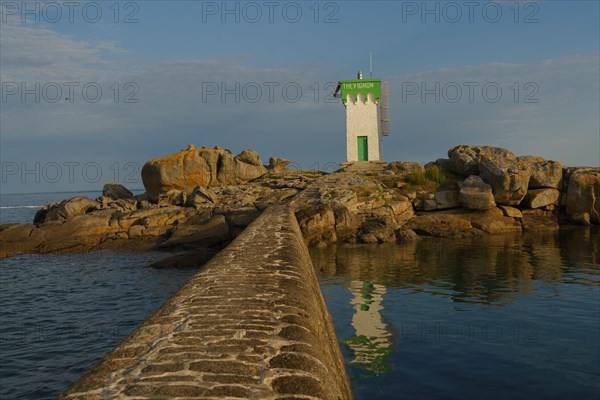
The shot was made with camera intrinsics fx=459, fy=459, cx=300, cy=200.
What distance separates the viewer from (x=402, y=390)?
7.03 meters

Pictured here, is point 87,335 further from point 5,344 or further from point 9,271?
point 9,271

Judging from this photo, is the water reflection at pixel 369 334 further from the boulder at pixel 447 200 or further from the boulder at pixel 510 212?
the boulder at pixel 510 212

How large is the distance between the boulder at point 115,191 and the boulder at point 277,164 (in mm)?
13430

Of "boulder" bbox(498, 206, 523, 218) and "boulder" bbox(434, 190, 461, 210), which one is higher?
"boulder" bbox(434, 190, 461, 210)

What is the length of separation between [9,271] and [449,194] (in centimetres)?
2454

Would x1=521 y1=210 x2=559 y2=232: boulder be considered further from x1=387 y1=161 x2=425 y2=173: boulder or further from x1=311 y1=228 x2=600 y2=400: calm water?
x1=311 y1=228 x2=600 y2=400: calm water

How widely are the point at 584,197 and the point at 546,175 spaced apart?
2.58 meters

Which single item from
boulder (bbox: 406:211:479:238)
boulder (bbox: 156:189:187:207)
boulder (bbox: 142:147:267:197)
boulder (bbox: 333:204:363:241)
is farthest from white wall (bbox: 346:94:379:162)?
boulder (bbox: 333:204:363:241)

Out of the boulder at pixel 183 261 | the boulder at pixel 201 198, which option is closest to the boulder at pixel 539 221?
the boulder at pixel 183 261

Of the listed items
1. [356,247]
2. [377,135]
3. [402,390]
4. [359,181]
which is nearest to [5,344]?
[402,390]

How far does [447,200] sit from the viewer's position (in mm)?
29219

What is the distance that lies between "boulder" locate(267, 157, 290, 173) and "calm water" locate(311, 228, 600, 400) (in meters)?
23.4

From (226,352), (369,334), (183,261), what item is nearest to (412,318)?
(369,334)

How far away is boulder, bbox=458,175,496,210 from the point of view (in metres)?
27.3
